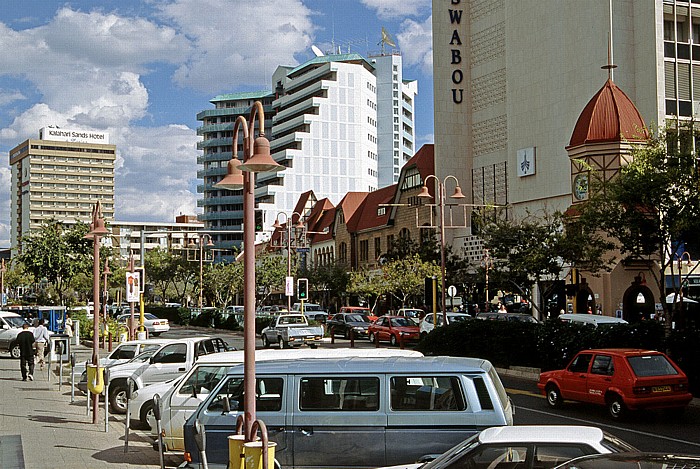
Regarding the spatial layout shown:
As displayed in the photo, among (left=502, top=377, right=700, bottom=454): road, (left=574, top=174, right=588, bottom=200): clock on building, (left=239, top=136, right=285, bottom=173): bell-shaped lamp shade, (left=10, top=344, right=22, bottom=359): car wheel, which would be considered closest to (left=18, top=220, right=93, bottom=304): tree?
(left=10, top=344, right=22, bottom=359): car wheel

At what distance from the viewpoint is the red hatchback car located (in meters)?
17.7

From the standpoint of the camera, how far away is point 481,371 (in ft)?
35.1

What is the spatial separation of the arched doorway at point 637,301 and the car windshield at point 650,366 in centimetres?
2659

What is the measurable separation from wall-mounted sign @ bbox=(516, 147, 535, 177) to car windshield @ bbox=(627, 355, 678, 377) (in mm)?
43680

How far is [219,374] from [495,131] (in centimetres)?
5584

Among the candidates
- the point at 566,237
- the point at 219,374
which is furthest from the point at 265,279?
the point at 219,374

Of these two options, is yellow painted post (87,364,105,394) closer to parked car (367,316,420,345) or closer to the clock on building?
parked car (367,316,420,345)

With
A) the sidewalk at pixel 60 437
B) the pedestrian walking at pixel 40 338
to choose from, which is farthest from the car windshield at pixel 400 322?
the sidewalk at pixel 60 437

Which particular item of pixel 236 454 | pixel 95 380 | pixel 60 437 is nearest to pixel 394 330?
pixel 95 380

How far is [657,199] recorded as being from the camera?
23547 mm

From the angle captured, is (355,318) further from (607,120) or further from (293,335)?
(607,120)

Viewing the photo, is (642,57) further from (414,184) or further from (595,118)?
(414,184)

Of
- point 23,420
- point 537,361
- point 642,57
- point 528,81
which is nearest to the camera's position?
point 23,420

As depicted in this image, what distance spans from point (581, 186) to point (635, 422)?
28.1 metres
